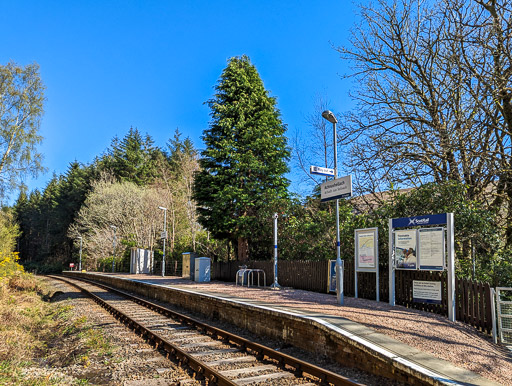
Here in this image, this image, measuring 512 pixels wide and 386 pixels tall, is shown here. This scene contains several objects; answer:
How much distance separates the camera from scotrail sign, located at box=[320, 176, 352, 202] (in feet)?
36.9

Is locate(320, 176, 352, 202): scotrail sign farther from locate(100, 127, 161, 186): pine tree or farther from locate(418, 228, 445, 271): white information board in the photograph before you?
locate(100, 127, 161, 186): pine tree

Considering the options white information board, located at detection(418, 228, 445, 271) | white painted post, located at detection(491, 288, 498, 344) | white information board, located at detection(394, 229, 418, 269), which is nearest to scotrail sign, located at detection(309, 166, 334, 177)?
white information board, located at detection(394, 229, 418, 269)

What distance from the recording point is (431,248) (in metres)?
10.0

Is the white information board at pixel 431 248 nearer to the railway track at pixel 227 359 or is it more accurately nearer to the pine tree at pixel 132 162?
the railway track at pixel 227 359

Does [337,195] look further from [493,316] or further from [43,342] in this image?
[43,342]

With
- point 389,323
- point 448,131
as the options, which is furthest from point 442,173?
point 389,323

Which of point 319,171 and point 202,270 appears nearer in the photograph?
point 319,171

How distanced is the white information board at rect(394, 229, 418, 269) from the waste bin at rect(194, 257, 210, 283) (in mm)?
14483

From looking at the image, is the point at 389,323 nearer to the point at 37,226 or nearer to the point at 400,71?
the point at 400,71

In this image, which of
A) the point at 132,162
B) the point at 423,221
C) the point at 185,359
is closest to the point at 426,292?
the point at 423,221

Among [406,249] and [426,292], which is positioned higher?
[406,249]

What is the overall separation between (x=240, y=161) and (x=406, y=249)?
571 inches

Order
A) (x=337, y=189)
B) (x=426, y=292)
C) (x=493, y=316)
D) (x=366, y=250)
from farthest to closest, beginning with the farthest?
1. (x=366, y=250)
2. (x=337, y=189)
3. (x=426, y=292)
4. (x=493, y=316)

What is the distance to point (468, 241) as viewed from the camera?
Answer: 1351 cm
